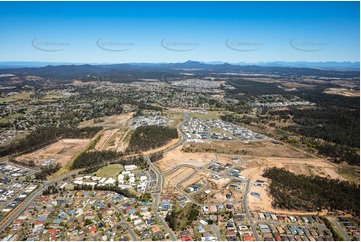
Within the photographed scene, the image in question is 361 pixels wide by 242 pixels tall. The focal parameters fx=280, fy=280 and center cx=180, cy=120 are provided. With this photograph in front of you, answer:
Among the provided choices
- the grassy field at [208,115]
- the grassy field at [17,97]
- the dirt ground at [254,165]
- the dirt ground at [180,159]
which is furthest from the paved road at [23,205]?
the grassy field at [17,97]

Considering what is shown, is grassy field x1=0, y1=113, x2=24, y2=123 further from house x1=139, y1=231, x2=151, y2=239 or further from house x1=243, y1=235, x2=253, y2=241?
house x1=243, y1=235, x2=253, y2=241

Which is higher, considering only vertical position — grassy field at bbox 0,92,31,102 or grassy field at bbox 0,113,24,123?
grassy field at bbox 0,113,24,123

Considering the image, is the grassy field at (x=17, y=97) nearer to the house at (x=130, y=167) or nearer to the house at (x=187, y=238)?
the house at (x=130, y=167)

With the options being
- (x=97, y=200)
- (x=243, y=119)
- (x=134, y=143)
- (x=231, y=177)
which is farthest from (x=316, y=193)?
(x=243, y=119)

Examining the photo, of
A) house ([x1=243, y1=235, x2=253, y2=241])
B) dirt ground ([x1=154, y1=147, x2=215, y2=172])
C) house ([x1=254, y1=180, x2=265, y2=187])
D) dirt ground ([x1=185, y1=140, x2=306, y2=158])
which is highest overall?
house ([x1=243, y1=235, x2=253, y2=241])

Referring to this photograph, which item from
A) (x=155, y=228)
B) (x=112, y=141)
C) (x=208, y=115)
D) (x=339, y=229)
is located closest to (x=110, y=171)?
(x=112, y=141)

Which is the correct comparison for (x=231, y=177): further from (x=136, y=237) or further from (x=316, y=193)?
(x=136, y=237)

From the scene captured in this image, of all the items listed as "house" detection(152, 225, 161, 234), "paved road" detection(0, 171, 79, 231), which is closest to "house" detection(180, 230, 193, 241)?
"house" detection(152, 225, 161, 234)
